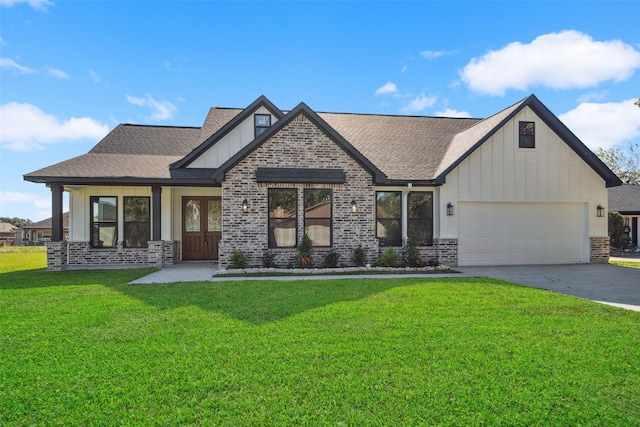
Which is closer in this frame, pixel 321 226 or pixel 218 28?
pixel 321 226

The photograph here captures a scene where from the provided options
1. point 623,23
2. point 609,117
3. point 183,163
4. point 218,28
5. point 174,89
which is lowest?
point 183,163

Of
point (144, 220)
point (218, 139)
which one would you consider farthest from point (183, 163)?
point (144, 220)

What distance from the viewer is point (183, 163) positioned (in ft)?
42.0

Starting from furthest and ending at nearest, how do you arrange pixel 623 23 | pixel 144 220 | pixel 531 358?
pixel 144 220, pixel 623 23, pixel 531 358

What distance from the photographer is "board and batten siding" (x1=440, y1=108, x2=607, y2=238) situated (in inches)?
501

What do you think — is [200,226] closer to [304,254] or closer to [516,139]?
[304,254]

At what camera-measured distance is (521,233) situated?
13.2 m

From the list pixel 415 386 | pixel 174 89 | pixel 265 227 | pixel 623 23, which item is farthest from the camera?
pixel 174 89

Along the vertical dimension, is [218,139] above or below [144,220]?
above

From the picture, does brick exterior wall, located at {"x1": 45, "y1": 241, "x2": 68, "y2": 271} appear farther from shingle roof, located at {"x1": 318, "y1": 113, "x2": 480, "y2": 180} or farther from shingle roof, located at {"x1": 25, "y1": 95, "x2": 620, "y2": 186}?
shingle roof, located at {"x1": 318, "y1": 113, "x2": 480, "y2": 180}

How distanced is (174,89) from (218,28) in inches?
125

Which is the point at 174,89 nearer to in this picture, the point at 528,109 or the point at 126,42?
the point at 126,42

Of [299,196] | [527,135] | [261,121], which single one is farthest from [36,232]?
[527,135]

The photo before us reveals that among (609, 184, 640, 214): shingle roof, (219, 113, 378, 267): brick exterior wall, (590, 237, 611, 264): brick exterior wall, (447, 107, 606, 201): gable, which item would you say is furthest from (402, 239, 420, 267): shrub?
(609, 184, 640, 214): shingle roof
